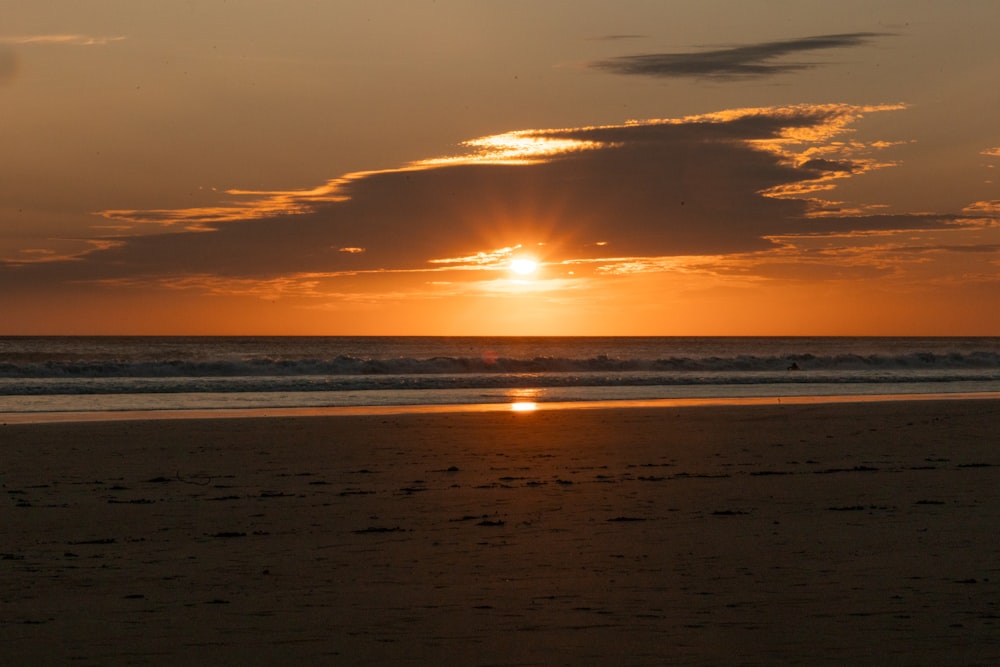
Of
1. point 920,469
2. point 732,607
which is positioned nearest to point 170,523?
point 732,607

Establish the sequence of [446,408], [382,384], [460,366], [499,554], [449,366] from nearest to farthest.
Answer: [499,554], [446,408], [382,384], [449,366], [460,366]

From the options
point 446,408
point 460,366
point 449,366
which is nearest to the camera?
point 446,408

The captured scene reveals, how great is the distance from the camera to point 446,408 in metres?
24.4

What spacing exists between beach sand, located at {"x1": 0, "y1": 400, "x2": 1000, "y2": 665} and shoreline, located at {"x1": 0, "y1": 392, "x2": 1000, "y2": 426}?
6225mm

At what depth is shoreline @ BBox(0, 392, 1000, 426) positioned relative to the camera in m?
21.5

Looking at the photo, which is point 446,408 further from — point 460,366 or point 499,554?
point 460,366

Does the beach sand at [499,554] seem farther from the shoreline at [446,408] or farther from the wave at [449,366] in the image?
the wave at [449,366]

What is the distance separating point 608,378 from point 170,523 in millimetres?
33088

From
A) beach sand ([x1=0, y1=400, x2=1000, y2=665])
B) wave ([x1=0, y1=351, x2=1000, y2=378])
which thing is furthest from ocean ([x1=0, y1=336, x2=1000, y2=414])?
beach sand ([x1=0, y1=400, x2=1000, y2=665])

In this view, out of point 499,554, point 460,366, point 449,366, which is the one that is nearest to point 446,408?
point 499,554

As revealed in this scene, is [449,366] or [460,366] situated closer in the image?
[449,366]

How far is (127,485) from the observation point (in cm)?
1167

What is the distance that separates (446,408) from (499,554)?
54.2 feet

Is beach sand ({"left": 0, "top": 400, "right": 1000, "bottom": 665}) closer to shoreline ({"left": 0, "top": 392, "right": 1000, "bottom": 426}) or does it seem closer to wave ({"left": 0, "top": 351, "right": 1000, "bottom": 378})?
shoreline ({"left": 0, "top": 392, "right": 1000, "bottom": 426})
